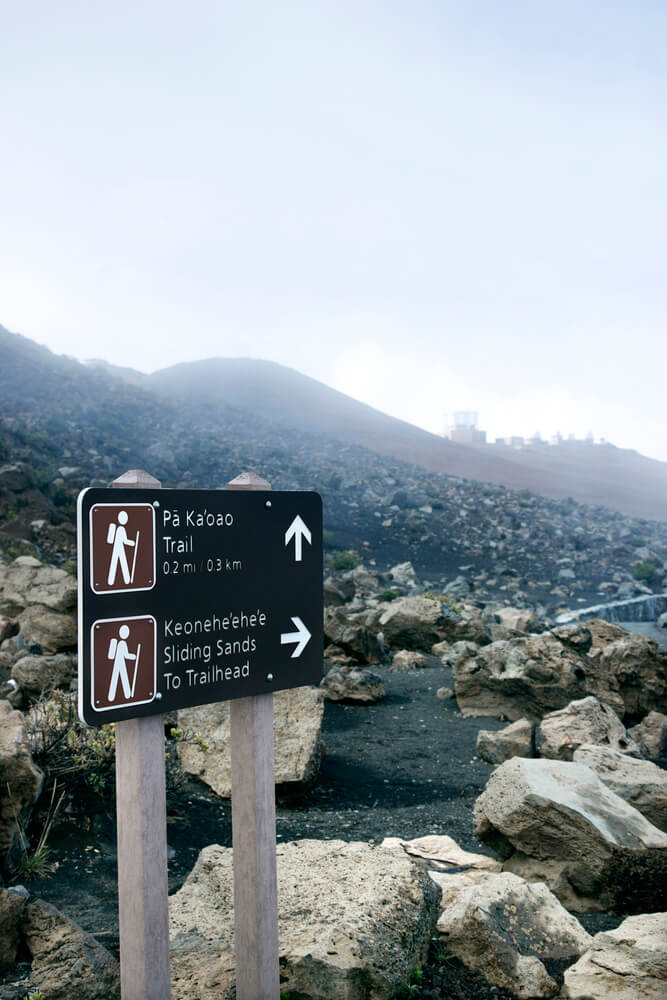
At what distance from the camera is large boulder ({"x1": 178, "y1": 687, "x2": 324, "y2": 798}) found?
6012 mm

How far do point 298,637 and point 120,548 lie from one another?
31.0 inches

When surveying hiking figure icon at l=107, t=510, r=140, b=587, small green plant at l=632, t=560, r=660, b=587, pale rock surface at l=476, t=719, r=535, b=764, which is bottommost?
small green plant at l=632, t=560, r=660, b=587

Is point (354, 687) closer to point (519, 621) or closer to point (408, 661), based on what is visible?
point (408, 661)

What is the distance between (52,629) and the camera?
338 inches

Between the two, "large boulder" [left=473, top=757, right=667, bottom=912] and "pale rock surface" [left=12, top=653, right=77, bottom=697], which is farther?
"pale rock surface" [left=12, top=653, right=77, bottom=697]

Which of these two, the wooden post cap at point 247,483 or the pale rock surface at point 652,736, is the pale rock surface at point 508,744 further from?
the wooden post cap at point 247,483

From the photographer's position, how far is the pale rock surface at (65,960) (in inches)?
118

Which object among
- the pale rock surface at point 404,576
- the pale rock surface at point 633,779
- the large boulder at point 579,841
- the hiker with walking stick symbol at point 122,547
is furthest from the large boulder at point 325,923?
the pale rock surface at point 404,576

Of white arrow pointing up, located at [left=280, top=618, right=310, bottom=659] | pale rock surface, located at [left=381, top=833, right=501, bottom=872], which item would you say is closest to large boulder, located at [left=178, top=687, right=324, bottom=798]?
pale rock surface, located at [left=381, top=833, right=501, bottom=872]

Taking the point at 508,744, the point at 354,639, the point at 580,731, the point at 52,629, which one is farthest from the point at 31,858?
the point at 354,639

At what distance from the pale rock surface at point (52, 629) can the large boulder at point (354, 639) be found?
347 cm

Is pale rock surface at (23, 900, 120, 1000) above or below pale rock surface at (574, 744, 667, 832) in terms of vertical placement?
above

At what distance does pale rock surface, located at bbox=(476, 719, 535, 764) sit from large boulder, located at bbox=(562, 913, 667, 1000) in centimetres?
340

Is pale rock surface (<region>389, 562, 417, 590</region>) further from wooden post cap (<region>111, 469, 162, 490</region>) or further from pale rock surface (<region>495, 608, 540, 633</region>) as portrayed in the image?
wooden post cap (<region>111, 469, 162, 490</region>)
